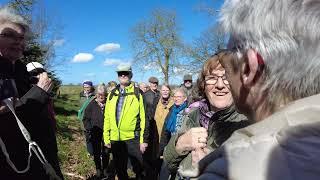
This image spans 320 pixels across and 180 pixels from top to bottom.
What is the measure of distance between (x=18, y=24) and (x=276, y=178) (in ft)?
8.50

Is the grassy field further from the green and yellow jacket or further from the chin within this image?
the chin

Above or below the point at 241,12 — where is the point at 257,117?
below

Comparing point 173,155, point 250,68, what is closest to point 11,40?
point 173,155

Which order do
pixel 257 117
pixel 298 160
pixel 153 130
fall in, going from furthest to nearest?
pixel 153 130 → pixel 257 117 → pixel 298 160

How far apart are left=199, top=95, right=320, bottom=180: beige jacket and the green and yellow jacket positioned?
6226 mm

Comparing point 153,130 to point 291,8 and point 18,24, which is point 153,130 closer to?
point 18,24

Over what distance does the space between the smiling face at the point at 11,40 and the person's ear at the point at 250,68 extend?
2.21 meters

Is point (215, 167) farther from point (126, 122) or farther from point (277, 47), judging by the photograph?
point (126, 122)

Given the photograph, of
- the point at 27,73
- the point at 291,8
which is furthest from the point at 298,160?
the point at 27,73

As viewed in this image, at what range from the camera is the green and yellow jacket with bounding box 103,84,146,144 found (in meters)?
7.34

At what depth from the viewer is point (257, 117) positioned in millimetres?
1300

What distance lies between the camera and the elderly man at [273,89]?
102cm

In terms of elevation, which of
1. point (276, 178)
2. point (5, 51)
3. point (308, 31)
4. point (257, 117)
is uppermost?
point (5, 51)

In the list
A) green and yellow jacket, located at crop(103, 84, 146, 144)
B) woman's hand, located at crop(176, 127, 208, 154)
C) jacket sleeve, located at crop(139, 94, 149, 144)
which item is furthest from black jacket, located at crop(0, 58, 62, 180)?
jacket sleeve, located at crop(139, 94, 149, 144)
